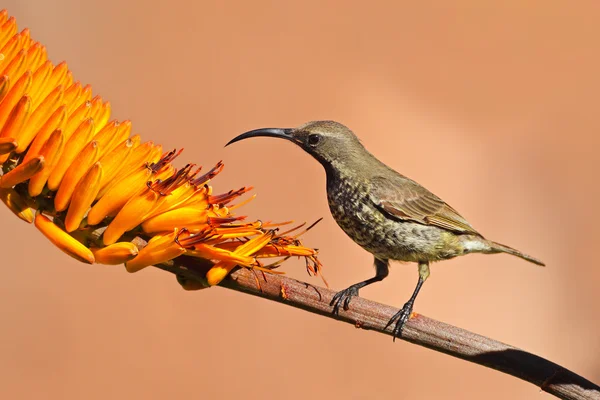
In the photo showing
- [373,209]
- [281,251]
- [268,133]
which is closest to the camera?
[281,251]

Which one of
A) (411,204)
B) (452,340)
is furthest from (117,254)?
(411,204)

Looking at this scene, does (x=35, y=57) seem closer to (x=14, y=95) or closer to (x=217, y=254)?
(x=14, y=95)

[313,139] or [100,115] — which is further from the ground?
[313,139]

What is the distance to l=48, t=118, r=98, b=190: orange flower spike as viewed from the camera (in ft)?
6.64

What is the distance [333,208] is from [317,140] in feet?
1.24

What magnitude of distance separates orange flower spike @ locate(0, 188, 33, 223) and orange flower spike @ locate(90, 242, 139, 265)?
0.18m

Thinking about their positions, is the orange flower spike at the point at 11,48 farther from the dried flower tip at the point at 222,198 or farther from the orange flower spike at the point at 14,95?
the dried flower tip at the point at 222,198

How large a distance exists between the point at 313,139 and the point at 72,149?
2.55m

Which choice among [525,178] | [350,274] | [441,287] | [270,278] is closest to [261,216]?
[350,274]

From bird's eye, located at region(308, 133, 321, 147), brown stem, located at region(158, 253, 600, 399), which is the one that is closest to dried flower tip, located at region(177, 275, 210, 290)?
brown stem, located at region(158, 253, 600, 399)

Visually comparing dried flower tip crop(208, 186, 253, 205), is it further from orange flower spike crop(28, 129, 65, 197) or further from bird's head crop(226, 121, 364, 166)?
bird's head crop(226, 121, 364, 166)

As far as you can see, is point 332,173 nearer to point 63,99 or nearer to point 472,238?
point 472,238

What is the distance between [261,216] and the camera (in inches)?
381

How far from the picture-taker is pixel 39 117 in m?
2.03
